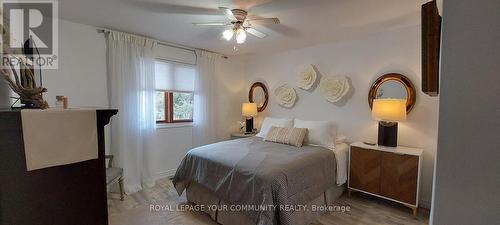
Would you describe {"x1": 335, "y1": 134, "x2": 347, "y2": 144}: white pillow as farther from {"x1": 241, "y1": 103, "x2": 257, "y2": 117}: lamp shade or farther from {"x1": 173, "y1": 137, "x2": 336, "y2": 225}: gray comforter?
{"x1": 241, "y1": 103, "x2": 257, "y2": 117}: lamp shade

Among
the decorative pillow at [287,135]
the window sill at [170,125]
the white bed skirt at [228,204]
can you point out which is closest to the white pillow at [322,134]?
the decorative pillow at [287,135]

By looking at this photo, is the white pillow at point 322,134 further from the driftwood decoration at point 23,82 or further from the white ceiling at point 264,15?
the driftwood decoration at point 23,82

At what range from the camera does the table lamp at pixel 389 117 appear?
2.51m

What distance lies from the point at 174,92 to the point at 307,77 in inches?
92.7

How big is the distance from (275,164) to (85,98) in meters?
2.57

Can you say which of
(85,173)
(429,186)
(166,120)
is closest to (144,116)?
(166,120)

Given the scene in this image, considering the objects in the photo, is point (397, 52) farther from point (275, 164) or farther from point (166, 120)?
point (166, 120)

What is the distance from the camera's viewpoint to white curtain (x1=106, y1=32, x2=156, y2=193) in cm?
289

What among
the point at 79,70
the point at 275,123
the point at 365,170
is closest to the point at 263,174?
the point at 365,170

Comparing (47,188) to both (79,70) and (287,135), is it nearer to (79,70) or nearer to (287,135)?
(79,70)

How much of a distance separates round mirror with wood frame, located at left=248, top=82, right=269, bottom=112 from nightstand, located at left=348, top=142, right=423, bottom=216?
1.99 metres

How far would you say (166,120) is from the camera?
3.68 meters

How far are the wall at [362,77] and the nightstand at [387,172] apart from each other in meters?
0.32

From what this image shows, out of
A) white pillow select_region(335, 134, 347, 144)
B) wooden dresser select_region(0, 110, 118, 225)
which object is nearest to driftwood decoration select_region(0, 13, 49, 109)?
wooden dresser select_region(0, 110, 118, 225)
